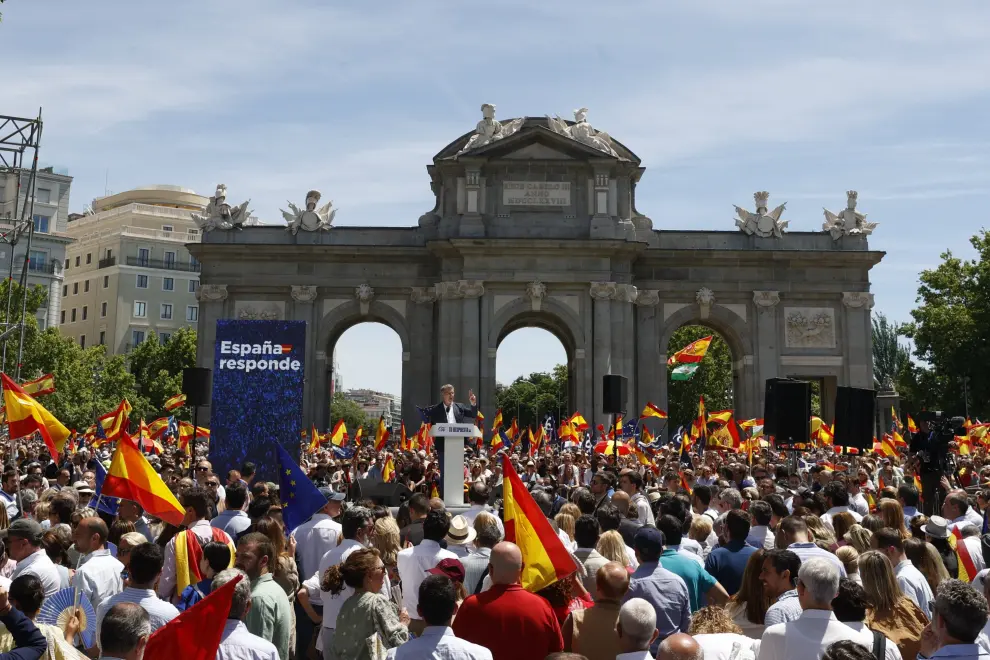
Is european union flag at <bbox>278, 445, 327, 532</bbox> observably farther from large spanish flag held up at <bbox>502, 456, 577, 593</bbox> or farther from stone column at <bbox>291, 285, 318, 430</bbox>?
stone column at <bbox>291, 285, 318, 430</bbox>

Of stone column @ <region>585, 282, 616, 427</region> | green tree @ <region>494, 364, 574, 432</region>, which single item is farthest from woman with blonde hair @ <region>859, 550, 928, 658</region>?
green tree @ <region>494, 364, 574, 432</region>

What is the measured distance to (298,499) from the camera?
41.4 ft

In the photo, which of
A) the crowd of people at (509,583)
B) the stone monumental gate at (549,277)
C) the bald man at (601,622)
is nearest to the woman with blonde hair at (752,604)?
the crowd of people at (509,583)

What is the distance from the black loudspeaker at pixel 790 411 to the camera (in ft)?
66.4

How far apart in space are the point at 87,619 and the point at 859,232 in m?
47.7

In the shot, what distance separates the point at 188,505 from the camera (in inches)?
438

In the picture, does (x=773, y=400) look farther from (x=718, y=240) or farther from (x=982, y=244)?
(x=982, y=244)

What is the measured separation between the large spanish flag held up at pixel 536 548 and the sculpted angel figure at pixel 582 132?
40696mm

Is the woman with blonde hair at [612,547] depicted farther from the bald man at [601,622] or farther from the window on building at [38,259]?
the window on building at [38,259]

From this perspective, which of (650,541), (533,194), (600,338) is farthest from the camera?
(533,194)

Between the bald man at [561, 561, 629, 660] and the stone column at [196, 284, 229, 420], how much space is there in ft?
143

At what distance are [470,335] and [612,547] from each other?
3836 centimetres

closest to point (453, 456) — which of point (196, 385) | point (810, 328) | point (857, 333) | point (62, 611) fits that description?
point (196, 385)

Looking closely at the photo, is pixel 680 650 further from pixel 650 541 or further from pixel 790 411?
pixel 790 411
